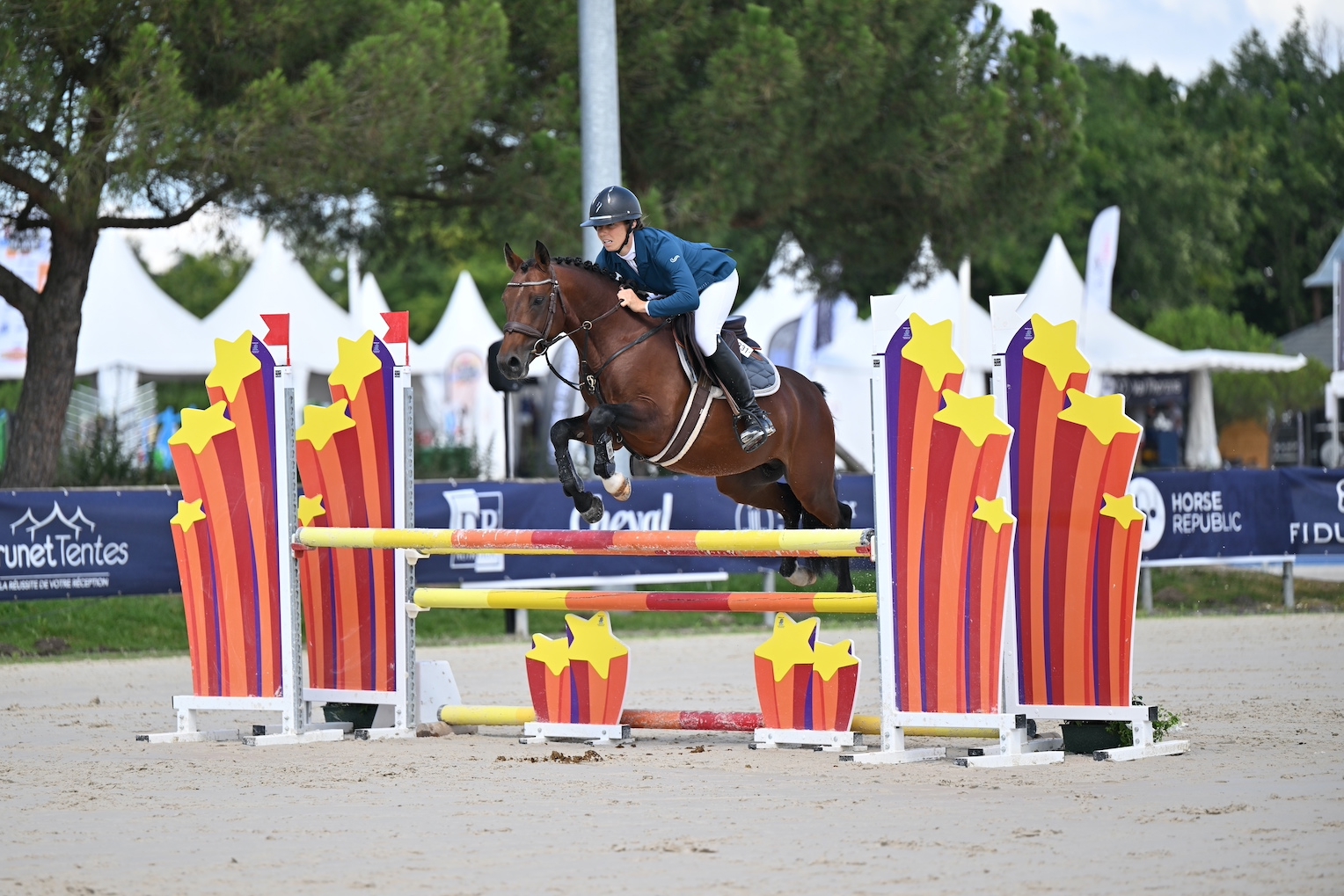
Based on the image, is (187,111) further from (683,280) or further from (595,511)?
(595,511)

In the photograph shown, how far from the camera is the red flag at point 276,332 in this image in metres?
6.84

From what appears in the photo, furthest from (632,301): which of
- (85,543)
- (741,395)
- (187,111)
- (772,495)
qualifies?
(187,111)

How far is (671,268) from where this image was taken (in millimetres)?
6297

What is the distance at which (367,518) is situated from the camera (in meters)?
6.95

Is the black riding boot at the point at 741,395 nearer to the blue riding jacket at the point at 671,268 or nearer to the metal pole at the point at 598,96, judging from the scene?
the blue riding jacket at the point at 671,268

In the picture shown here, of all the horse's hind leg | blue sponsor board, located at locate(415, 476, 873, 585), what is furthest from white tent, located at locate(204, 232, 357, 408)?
the horse's hind leg

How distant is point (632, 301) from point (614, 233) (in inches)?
12.0

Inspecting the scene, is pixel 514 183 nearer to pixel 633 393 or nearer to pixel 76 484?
pixel 76 484

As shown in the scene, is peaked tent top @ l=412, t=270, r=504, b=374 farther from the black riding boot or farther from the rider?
the black riding boot

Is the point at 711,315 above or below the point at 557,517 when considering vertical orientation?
above

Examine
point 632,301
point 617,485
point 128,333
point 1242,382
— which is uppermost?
point 128,333

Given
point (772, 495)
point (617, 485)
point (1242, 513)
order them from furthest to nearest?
point (1242, 513), point (772, 495), point (617, 485)

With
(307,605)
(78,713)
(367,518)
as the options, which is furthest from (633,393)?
(78,713)

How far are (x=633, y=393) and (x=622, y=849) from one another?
2550 millimetres
